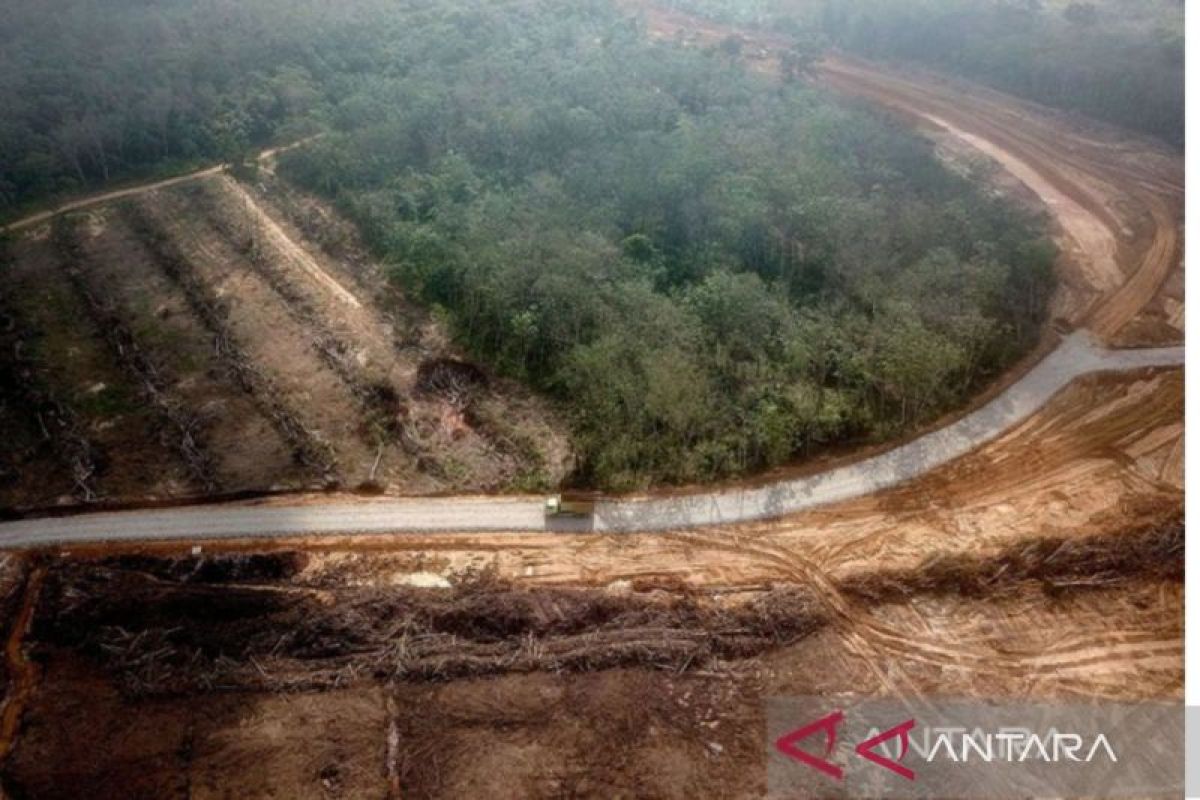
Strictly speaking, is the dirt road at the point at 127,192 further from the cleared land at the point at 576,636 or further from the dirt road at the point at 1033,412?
the dirt road at the point at 1033,412

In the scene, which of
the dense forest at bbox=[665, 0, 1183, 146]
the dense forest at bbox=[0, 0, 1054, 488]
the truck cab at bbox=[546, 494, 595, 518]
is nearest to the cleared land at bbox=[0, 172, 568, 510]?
the truck cab at bbox=[546, 494, 595, 518]

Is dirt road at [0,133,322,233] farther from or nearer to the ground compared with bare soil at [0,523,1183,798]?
farther from the ground

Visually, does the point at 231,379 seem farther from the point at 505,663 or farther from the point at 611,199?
the point at 611,199

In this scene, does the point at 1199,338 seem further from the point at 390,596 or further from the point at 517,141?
the point at 517,141

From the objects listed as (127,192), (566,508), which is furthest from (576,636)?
(127,192)

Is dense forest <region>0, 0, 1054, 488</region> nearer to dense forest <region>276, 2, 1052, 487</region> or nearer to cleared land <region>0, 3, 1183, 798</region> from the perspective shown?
dense forest <region>276, 2, 1052, 487</region>
